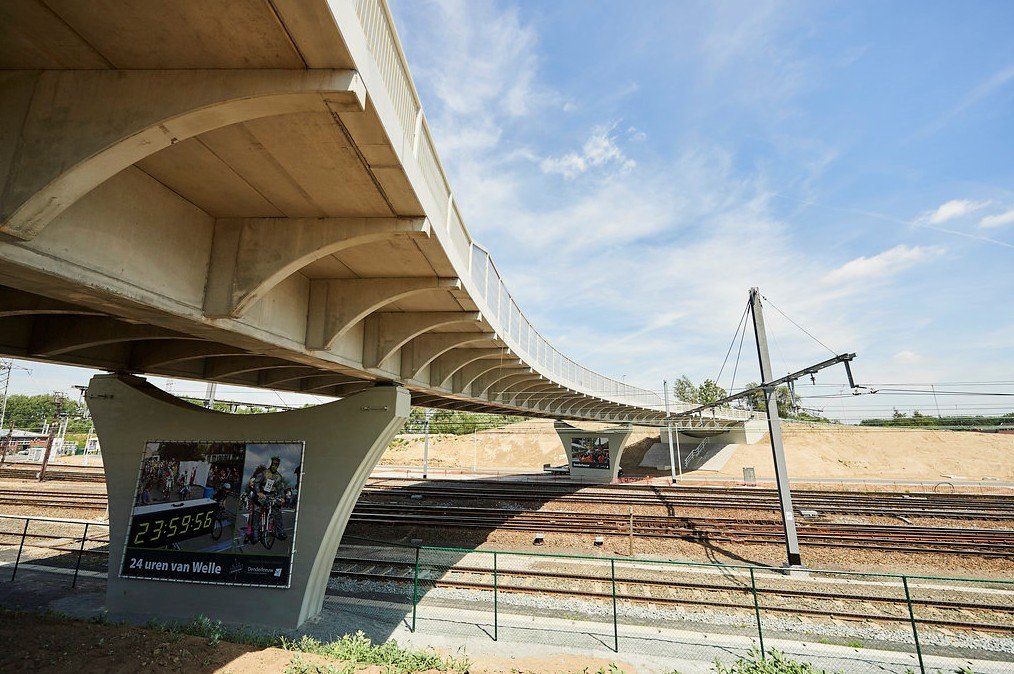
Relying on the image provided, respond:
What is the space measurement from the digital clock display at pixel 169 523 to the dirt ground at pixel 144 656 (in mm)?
1985

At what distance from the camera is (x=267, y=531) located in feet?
37.4

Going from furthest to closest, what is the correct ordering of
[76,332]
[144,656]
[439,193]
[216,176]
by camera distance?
1. [144,656]
2. [76,332]
3. [439,193]
4. [216,176]

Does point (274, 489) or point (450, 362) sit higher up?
point (450, 362)

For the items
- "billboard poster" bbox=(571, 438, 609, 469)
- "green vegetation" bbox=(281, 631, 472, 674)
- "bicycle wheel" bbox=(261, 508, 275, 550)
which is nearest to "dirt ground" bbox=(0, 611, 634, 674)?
"green vegetation" bbox=(281, 631, 472, 674)

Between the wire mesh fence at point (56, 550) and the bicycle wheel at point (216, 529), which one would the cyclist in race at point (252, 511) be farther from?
the wire mesh fence at point (56, 550)

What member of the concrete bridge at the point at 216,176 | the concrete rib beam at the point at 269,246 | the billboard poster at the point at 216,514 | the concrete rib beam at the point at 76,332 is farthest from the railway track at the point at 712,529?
the concrete rib beam at the point at 269,246

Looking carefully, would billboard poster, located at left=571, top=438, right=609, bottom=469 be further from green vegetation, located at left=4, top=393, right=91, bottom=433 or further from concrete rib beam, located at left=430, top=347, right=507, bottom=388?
green vegetation, located at left=4, top=393, right=91, bottom=433

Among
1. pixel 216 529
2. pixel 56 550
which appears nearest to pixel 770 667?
pixel 216 529

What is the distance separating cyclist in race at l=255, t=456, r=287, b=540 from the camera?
11.4 m

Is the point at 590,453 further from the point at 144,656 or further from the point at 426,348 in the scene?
the point at 144,656

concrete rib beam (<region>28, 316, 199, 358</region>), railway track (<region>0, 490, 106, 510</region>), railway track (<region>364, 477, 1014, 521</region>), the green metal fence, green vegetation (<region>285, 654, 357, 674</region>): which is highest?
concrete rib beam (<region>28, 316, 199, 358</region>)

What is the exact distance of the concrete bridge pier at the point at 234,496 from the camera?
11.2 metres

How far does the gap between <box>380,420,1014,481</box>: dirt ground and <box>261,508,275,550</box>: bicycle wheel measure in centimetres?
4255

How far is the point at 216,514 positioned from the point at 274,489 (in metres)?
1.54
